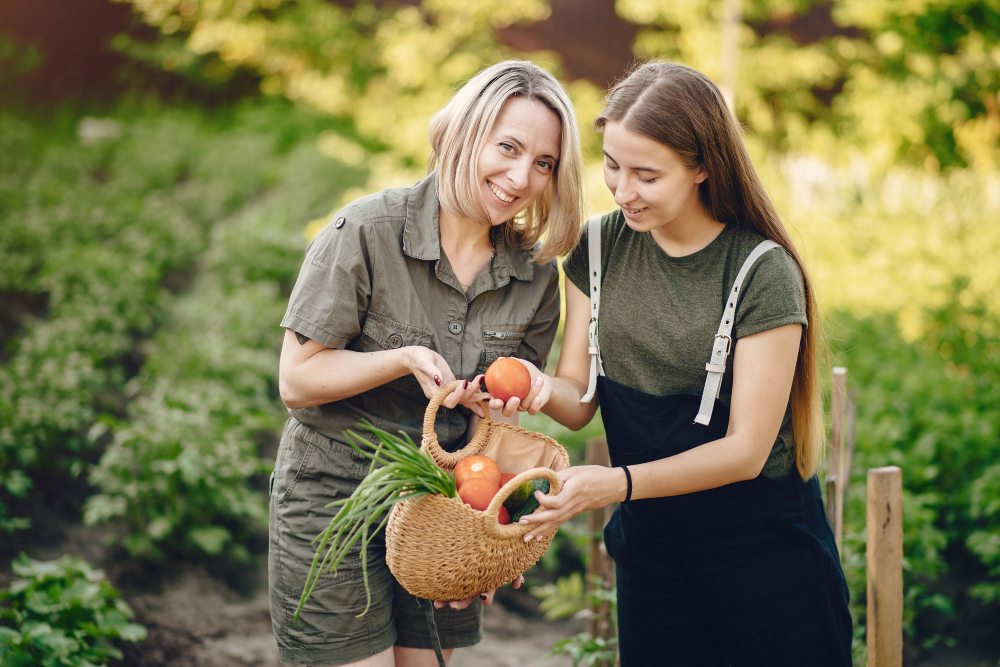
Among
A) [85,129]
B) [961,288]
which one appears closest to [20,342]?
[961,288]

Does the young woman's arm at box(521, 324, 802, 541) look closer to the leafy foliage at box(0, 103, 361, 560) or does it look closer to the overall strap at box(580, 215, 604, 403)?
the overall strap at box(580, 215, 604, 403)

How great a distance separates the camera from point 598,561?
2990 millimetres

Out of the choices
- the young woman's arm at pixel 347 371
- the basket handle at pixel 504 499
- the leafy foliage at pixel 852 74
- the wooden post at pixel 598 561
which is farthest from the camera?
the leafy foliage at pixel 852 74

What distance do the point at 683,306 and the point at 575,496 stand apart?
0.54 metres

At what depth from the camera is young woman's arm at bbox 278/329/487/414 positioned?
1682 millimetres

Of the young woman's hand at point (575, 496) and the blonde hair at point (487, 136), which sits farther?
the blonde hair at point (487, 136)

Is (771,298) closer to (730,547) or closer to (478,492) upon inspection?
(730,547)

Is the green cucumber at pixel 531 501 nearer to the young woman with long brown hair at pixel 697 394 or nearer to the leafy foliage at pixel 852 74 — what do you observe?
the young woman with long brown hair at pixel 697 394

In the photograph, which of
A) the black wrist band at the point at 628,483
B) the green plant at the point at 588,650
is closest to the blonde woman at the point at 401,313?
the black wrist band at the point at 628,483

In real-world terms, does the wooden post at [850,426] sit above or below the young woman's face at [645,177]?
below

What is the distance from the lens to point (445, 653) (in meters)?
2.07

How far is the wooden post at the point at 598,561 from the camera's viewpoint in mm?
2732

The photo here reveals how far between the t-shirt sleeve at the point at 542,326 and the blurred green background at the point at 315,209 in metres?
0.46

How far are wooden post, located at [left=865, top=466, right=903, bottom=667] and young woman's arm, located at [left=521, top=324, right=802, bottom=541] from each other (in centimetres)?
87
